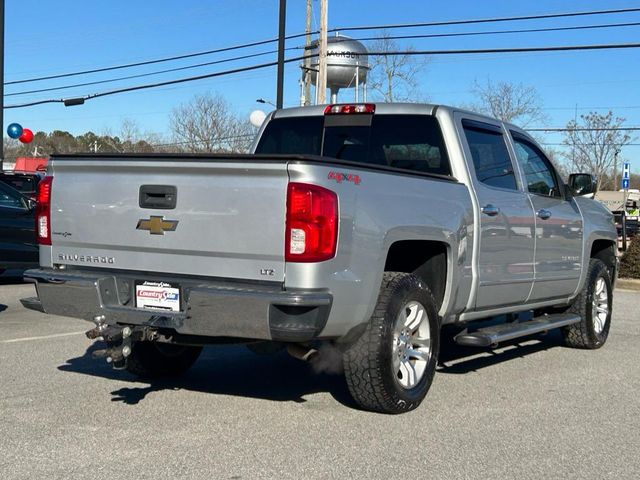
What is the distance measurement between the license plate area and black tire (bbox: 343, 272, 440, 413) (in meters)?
1.11

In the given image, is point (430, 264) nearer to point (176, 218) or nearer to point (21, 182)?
point (176, 218)

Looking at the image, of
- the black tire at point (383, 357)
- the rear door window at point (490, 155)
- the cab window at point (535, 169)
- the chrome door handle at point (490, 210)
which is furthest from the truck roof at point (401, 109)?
the black tire at point (383, 357)

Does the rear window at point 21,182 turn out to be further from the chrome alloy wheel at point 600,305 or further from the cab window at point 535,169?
the chrome alloy wheel at point 600,305

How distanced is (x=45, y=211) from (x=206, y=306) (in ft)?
4.90

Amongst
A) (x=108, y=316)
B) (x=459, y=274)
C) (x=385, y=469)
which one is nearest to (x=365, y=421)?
(x=385, y=469)

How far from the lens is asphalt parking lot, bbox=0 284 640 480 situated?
429 cm

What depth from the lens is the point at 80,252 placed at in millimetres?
5250

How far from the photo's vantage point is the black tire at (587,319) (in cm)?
798

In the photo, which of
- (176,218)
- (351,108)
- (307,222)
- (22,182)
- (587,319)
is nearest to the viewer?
(307,222)

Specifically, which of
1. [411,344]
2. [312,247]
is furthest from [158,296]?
[411,344]

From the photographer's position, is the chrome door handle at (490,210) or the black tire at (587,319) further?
the black tire at (587,319)

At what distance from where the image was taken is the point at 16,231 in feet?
39.2

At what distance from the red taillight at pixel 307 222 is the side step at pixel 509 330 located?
187cm

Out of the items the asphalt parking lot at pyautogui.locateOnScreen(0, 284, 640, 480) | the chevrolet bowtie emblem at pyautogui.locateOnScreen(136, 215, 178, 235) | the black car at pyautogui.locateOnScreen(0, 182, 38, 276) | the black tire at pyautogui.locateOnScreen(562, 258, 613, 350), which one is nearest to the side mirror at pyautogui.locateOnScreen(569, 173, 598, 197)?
the black tire at pyautogui.locateOnScreen(562, 258, 613, 350)
